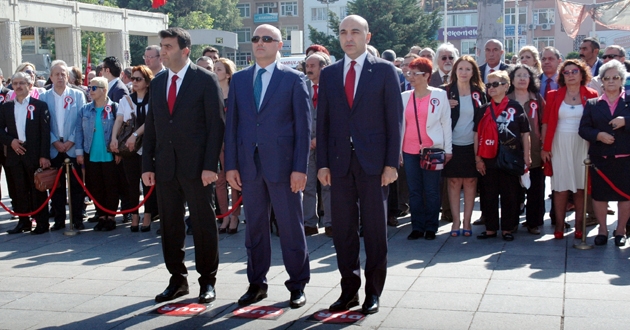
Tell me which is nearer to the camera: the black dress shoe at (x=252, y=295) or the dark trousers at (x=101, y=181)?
the black dress shoe at (x=252, y=295)

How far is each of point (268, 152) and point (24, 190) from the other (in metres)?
5.48

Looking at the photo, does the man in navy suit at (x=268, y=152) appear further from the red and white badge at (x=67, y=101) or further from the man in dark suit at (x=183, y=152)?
the red and white badge at (x=67, y=101)

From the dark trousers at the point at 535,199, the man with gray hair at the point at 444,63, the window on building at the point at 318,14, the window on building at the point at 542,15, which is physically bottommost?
the dark trousers at the point at 535,199

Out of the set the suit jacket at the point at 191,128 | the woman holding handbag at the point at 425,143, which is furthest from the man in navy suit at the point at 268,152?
the woman holding handbag at the point at 425,143

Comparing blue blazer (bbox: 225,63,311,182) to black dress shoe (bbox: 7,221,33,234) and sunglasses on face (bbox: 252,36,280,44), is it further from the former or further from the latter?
black dress shoe (bbox: 7,221,33,234)

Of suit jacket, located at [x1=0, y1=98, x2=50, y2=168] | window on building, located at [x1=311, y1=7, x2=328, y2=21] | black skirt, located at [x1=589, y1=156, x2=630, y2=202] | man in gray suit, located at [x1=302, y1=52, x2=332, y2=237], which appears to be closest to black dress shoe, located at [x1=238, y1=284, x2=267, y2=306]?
man in gray suit, located at [x1=302, y1=52, x2=332, y2=237]

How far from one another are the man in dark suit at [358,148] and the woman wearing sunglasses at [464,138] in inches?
128

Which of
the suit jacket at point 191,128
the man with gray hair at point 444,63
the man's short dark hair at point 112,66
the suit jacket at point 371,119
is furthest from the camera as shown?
the man's short dark hair at point 112,66

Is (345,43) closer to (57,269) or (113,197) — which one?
(57,269)

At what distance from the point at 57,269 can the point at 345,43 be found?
3865mm

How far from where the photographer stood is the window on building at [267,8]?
328ft

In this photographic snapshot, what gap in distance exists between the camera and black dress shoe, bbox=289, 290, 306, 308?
605cm

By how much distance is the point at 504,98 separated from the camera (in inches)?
344

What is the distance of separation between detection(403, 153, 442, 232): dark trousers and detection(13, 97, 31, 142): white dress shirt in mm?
4840
